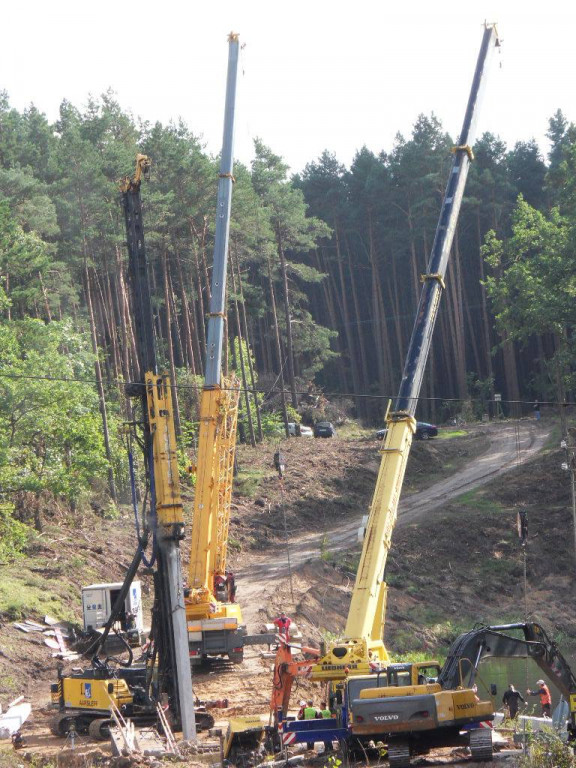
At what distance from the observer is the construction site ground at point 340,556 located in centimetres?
2686

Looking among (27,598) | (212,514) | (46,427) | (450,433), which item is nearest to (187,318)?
(450,433)

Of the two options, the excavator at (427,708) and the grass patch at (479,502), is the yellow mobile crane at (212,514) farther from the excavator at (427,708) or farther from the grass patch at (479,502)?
the grass patch at (479,502)

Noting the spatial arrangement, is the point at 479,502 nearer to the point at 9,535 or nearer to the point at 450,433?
the point at 450,433

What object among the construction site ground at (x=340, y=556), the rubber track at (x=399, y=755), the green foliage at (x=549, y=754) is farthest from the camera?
the construction site ground at (x=340, y=556)

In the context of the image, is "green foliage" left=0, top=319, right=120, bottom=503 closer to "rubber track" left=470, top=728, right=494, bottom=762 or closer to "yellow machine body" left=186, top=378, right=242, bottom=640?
"yellow machine body" left=186, top=378, right=242, bottom=640

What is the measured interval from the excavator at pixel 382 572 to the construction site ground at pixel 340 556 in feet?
15.6

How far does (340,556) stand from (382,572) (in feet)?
66.0

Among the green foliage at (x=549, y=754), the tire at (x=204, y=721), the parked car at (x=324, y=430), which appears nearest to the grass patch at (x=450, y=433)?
the parked car at (x=324, y=430)

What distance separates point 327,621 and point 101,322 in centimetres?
3134

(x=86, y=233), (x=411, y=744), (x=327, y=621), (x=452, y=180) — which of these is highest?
(x=86, y=233)

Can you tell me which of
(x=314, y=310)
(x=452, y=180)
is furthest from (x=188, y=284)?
(x=452, y=180)

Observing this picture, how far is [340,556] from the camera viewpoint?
124 feet

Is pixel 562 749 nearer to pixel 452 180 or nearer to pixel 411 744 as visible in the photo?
pixel 411 744

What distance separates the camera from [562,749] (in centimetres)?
1290
